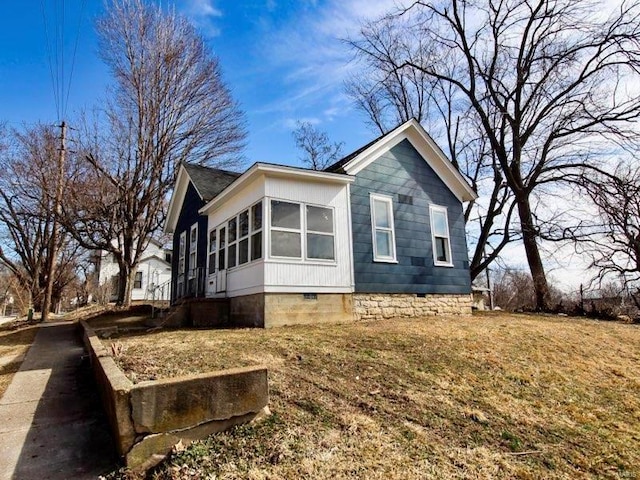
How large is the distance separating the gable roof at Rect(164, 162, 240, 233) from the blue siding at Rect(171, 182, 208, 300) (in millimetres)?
331

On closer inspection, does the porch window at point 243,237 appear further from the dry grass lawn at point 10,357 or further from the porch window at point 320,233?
the dry grass lawn at point 10,357

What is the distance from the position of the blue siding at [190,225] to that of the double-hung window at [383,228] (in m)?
5.80

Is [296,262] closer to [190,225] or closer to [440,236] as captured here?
[440,236]

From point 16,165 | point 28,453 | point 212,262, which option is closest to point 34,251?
point 16,165

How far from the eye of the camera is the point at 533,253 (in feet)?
53.3

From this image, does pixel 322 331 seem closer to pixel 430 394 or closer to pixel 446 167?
pixel 430 394

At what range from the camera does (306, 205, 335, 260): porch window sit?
9703 mm

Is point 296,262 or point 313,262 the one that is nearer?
point 296,262

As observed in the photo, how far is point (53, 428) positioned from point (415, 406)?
3.62m

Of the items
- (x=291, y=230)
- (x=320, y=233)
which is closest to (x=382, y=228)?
(x=320, y=233)

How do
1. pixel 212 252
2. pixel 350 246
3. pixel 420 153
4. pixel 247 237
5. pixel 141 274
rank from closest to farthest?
→ pixel 247 237
pixel 350 246
pixel 212 252
pixel 420 153
pixel 141 274

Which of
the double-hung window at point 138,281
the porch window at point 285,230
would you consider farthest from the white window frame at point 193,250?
the double-hung window at point 138,281

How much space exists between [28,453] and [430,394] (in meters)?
3.95

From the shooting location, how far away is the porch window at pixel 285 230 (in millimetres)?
9258
